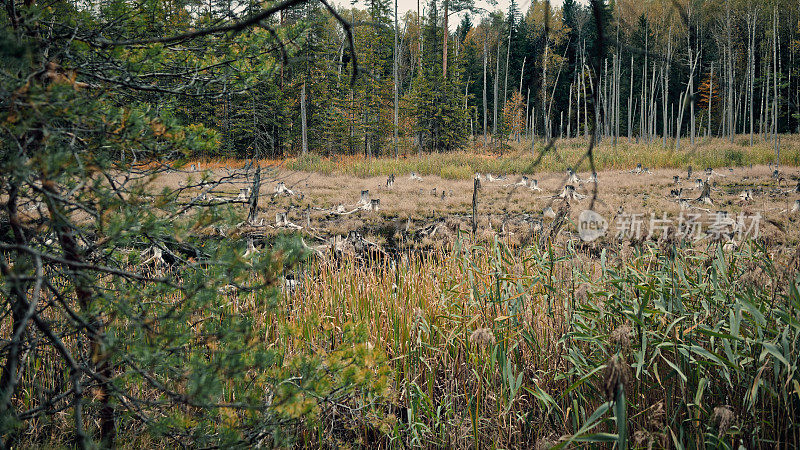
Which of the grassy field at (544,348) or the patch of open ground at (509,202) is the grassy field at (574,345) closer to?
the grassy field at (544,348)

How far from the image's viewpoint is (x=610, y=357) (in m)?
1.61

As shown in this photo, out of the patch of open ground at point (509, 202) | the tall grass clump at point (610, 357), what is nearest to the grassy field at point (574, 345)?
the tall grass clump at point (610, 357)

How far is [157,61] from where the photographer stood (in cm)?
153

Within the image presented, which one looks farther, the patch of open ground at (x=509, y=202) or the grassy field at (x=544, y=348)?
the patch of open ground at (x=509, y=202)

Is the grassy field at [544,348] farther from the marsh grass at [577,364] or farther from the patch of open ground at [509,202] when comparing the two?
the patch of open ground at [509,202]

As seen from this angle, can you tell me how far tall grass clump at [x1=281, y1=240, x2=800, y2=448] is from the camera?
1513 mm

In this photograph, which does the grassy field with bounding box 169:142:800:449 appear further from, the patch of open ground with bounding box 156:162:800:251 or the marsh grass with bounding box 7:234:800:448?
the patch of open ground with bounding box 156:162:800:251

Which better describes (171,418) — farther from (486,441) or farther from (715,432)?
(715,432)

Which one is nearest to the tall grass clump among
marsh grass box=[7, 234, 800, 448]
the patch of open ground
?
marsh grass box=[7, 234, 800, 448]

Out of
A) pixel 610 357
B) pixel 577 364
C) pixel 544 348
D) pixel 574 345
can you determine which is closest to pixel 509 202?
pixel 544 348

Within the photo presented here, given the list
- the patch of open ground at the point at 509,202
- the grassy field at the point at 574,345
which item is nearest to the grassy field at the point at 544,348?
the grassy field at the point at 574,345

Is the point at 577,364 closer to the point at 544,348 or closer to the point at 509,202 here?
the point at 544,348

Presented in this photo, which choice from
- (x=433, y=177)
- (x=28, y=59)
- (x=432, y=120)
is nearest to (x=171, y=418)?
(x=28, y=59)

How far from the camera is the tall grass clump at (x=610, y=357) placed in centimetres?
151
